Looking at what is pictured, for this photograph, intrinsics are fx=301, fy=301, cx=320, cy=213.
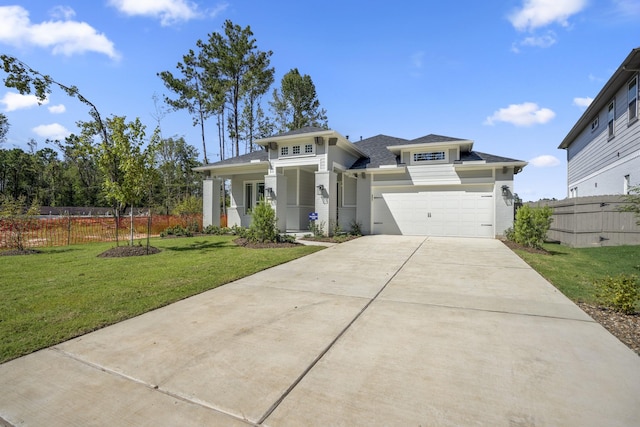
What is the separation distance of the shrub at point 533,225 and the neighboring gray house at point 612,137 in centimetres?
340

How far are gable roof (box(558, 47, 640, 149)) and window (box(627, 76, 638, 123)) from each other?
0.95 ft

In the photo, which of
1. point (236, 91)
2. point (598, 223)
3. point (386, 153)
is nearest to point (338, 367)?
point (598, 223)

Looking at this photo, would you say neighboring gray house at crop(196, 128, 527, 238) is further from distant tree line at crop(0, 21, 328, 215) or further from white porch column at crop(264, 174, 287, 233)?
distant tree line at crop(0, 21, 328, 215)

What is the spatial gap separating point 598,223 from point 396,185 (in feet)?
22.9

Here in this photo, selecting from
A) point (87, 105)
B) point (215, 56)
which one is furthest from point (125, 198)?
→ point (215, 56)

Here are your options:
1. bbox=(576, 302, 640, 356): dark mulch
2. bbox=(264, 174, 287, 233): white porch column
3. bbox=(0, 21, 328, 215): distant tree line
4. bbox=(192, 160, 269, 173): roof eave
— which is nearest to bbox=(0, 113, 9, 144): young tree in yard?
bbox=(0, 21, 328, 215): distant tree line

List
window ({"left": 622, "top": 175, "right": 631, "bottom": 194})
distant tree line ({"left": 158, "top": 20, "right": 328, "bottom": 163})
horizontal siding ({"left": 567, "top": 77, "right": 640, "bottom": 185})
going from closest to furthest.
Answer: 1. window ({"left": 622, "top": 175, "right": 631, "bottom": 194})
2. horizontal siding ({"left": 567, "top": 77, "right": 640, "bottom": 185})
3. distant tree line ({"left": 158, "top": 20, "right": 328, "bottom": 163})

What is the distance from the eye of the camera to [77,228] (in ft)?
47.5

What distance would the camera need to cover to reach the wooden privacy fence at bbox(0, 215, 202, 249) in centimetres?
950

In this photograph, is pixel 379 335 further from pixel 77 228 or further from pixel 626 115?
pixel 77 228

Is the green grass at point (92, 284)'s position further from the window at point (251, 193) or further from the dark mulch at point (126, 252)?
the window at point (251, 193)

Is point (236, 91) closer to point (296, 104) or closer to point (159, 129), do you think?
point (296, 104)

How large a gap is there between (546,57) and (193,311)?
12.3 m

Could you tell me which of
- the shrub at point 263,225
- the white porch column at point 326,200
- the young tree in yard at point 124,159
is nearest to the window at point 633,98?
the white porch column at point 326,200
